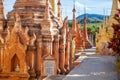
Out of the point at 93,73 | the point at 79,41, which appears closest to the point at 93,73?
the point at 93,73

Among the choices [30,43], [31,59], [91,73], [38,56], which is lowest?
[31,59]

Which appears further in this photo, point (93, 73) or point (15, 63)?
point (15, 63)

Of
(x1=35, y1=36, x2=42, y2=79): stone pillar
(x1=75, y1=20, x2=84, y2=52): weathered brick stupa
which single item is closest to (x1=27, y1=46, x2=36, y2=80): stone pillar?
(x1=35, y1=36, x2=42, y2=79): stone pillar

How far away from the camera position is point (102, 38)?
72.7 ft

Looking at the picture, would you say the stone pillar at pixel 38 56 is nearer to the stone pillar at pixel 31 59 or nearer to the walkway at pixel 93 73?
the stone pillar at pixel 31 59

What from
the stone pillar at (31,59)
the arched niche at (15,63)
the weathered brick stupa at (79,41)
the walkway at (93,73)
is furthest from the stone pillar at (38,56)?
the weathered brick stupa at (79,41)

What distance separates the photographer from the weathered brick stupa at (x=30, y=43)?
53.3ft

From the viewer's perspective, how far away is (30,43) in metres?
16.7

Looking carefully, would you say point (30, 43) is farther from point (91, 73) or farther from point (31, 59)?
point (91, 73)

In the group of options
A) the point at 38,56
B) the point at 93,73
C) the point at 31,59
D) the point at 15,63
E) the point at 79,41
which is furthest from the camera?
the point at 79,41

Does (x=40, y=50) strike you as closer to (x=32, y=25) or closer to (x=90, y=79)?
(x=32, y=25)

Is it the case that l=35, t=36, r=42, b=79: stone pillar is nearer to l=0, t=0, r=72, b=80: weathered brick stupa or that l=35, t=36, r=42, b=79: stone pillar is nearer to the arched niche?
l=0, t=0, r=72, b=80: weathered brick stupa

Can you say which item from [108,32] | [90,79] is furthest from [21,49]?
[90,79]

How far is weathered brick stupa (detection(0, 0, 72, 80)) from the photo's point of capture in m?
16.2
